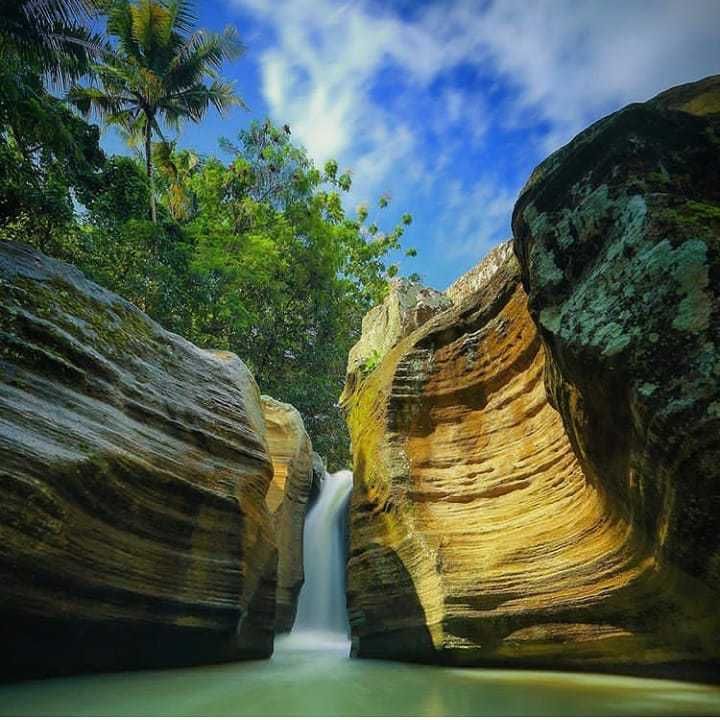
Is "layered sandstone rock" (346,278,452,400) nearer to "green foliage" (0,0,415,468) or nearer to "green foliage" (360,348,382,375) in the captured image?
"green foliage" (360,348,382,375)

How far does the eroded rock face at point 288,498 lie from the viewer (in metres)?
10.2

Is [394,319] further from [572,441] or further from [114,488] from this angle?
[114,488]

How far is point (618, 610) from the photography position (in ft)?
14.8

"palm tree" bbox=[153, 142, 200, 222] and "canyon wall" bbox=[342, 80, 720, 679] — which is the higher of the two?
"palm tree" bbox=[153, 142, 200, 222]

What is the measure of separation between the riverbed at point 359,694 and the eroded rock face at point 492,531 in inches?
13.3

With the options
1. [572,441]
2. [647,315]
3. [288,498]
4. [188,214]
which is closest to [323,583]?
[288,498]

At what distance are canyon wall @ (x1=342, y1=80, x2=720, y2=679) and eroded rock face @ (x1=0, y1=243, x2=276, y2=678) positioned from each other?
199 cm

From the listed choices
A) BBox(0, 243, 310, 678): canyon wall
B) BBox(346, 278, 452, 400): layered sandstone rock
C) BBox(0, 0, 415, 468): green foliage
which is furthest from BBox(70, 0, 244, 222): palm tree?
BBox(0, 243, 310, 678): canyon wall

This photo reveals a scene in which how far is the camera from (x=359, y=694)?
4.19 meters

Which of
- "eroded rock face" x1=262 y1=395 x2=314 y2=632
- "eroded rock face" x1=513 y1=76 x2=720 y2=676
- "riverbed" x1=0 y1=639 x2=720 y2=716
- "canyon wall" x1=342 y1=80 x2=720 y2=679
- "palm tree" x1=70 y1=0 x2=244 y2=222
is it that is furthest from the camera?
"palm tree" x1=70 y1=0 x2=244 y2=222

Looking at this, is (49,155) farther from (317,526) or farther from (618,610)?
(618,610)

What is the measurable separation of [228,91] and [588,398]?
68.6 ft

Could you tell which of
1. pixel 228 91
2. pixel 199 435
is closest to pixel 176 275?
pixel 228 91

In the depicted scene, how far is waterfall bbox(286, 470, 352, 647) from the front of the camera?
1125 centimetres
